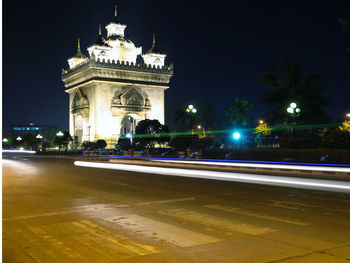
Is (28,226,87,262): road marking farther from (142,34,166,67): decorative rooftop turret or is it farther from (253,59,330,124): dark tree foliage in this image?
(142,34,166,67): decorative rooftop turret

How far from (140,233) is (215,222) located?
1620 millimetres

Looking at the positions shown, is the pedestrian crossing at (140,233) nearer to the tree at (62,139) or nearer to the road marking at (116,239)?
the road marking at (116,239)

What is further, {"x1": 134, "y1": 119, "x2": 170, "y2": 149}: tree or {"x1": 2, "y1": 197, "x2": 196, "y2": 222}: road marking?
{"x1": 134, "y1": 119, "x2": 170, "y2": 149}: tree

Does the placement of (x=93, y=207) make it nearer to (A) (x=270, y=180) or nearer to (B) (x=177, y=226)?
(B) (x=177, y=226)

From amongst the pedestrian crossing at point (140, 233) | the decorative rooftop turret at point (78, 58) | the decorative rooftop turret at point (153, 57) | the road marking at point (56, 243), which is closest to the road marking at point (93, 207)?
the pedestrian crossing at point (140, 233)

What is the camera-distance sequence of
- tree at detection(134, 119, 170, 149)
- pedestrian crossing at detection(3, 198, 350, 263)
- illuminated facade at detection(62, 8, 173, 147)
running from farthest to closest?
illuminated facade at detection(62, 8, 173, 147), tree at detection(134, 119, 170, 149), pedestrian crossing at detection(3, 198, 350, 263)

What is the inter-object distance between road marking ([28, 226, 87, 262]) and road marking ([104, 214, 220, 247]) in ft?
4.45

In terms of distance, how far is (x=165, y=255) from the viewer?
5.98 metres

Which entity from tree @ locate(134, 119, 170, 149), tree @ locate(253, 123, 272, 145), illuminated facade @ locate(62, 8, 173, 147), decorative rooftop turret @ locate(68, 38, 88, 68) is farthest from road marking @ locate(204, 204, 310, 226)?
decorative rooftop turret @ locate(68, 38, 88, 68)

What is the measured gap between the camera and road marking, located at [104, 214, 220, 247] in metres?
6.76

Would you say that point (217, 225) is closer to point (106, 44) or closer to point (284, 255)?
point (284, 255)

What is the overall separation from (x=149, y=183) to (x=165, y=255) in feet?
33.5

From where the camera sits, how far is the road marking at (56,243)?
6.01 m

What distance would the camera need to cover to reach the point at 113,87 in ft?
204
